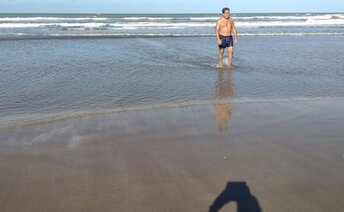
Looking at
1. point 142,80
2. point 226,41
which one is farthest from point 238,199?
point 226,41

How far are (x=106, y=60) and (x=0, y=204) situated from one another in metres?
8.51

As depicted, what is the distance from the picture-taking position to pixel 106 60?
452 inches

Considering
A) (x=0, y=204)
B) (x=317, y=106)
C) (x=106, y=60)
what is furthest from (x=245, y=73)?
(x=0, y=204)

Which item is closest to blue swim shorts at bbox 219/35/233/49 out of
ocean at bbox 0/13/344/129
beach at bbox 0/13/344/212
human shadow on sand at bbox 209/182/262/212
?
ocean at bbox 0/13/344/129

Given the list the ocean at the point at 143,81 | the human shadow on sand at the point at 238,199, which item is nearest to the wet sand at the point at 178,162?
the human shadow on sand at the point at 238,199

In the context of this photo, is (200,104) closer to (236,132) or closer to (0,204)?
(236,132)

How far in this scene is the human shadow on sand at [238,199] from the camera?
3178 mm

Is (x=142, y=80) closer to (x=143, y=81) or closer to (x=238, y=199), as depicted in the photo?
(x=143, y=81)

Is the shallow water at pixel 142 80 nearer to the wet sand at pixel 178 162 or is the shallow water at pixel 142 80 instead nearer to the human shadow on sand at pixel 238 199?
the wet sand at pixel 178 162

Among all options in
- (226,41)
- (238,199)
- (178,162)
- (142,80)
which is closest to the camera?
(238,199)

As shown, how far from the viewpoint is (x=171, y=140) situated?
478 centimetres

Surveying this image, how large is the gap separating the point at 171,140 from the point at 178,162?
0.70m

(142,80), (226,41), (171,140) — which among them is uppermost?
(171,140)

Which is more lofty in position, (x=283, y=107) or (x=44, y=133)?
(x=44, y=133)
